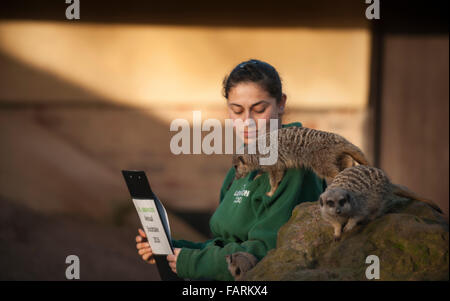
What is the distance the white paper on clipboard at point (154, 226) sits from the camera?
6.77 ft

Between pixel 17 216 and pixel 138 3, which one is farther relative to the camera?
pixel 138 3

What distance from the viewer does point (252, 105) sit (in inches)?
90.6

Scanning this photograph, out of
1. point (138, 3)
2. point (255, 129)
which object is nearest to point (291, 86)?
point (138, 3)

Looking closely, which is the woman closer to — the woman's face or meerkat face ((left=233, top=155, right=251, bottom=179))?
the woman's face

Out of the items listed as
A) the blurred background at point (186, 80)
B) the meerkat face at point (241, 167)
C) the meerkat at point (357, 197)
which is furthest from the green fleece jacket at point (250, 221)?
the blurred background at point (186, 80)

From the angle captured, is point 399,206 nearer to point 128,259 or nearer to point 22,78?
point 128,259

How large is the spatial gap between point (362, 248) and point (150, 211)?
82 centimetres

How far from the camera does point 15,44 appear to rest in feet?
22.2

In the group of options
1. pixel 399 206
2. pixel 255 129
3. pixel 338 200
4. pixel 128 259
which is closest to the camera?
pixel 338 200

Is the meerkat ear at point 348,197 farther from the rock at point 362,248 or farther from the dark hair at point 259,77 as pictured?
the dark hair at point 259,77

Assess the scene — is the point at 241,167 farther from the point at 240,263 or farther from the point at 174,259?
the point at 240,263

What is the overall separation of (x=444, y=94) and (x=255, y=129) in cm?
527

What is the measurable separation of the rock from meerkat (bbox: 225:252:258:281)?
5 cm

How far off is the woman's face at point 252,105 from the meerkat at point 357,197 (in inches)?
20.9
